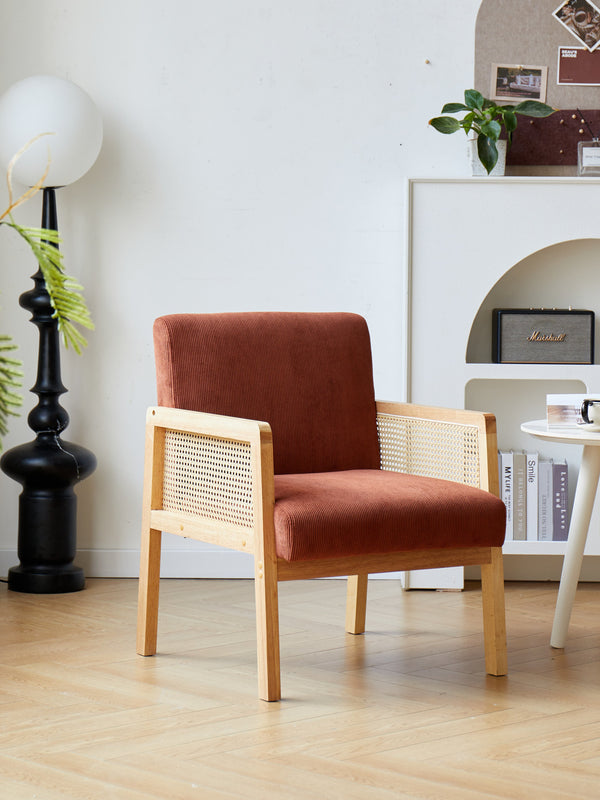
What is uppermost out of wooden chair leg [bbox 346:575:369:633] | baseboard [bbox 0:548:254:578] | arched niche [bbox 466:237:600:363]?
arched niche [bbox 466:237:600:363]

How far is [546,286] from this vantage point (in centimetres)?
358

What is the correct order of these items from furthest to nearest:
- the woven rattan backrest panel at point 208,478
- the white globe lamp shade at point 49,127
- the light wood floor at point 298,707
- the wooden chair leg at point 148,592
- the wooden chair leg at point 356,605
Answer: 1. the white globe lamp shade at point 49,127
2. the wooden chair leg at point 356,605
3. the wooden chair leg at point 148,592
4. the woven rattan backrest panel at point 208,478
5. the light wood floor at point 298,707

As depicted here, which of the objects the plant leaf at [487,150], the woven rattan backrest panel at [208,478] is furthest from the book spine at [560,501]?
the woven rattan backrest panel at [208,478]

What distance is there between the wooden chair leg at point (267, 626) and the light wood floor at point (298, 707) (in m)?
0.05

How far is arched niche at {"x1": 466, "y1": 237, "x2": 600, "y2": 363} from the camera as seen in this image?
3.56 metres

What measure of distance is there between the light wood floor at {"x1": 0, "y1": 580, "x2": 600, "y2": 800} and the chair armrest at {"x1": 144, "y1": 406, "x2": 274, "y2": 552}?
0.35m

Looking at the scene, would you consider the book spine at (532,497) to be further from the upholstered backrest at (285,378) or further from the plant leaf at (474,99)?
the plant leaf at (474,99)

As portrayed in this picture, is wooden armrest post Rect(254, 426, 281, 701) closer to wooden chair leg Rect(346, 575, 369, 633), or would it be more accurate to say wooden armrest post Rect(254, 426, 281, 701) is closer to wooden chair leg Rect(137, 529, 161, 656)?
wooden chair leg Rect(137, 529, 161, 656)

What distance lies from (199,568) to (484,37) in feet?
6.68

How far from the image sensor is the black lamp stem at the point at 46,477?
3271 mm

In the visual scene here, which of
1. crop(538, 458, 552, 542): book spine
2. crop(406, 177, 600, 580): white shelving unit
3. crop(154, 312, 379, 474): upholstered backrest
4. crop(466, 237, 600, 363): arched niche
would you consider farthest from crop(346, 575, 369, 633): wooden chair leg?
crop(466, 237, 600, 363): arched niche

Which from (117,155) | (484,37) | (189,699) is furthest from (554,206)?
(189,699)

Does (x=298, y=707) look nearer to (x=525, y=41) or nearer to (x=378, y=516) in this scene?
(x=378, y=516)

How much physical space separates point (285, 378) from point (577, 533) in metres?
0.84
